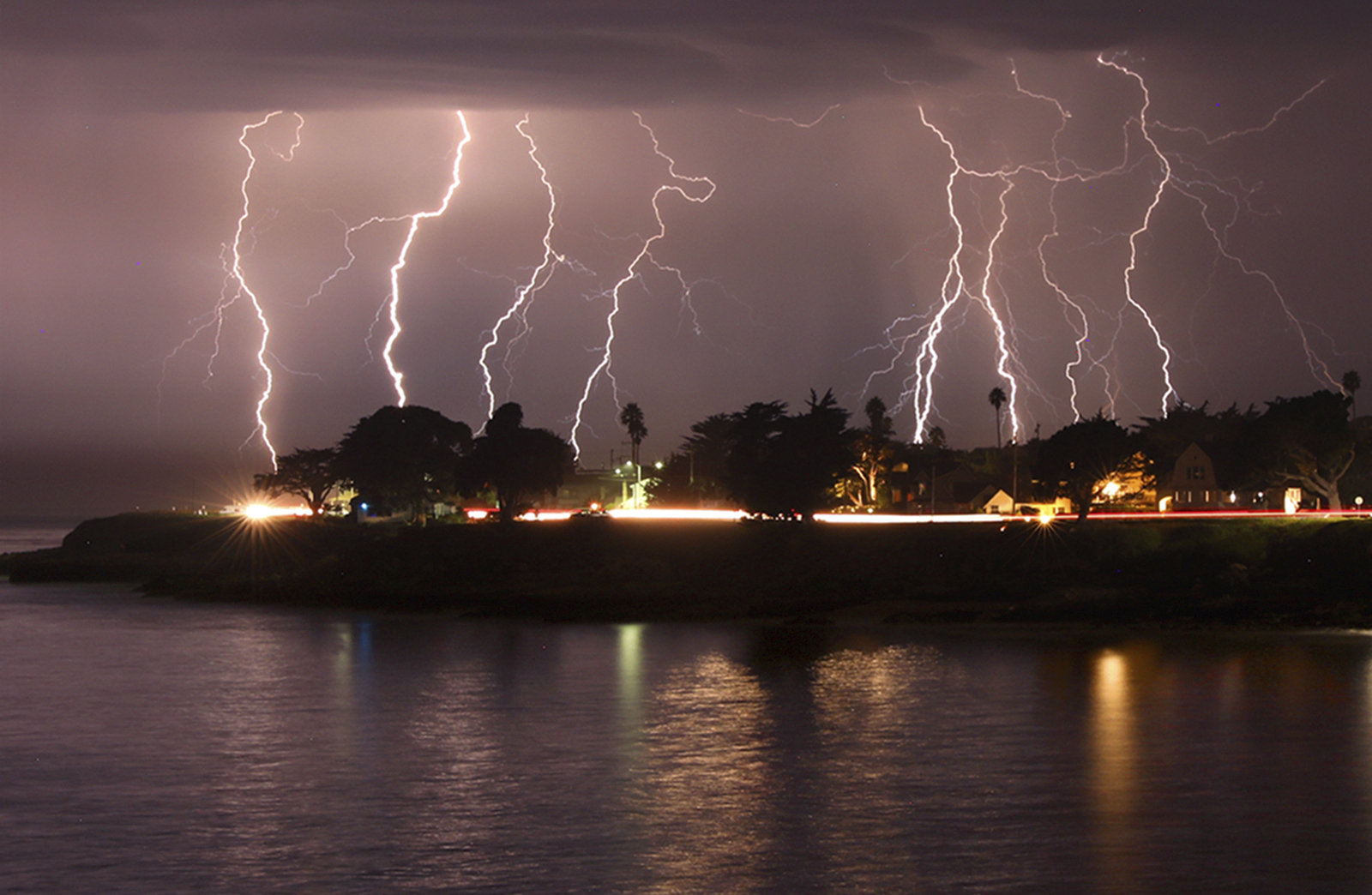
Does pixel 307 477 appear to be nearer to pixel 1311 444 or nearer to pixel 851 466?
pixel 851 466

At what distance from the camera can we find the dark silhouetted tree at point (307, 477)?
498 ft

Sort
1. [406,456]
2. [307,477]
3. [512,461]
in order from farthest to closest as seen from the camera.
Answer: [307,477] → [406,456] → [512,461]

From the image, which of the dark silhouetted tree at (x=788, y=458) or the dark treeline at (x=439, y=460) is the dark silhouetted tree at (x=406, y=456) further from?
the dark silhouetted tree at (x=788, y=458)

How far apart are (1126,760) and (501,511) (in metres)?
84.7

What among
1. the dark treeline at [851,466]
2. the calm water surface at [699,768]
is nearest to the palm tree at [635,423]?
the dark treeline at [851,466]

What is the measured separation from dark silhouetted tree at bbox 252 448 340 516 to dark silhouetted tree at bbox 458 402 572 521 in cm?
3627

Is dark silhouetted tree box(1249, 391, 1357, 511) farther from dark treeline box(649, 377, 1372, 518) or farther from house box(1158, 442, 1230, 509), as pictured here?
house box(1158, 442, 1230, 509)

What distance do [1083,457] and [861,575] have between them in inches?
1221

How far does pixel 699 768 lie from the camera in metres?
36.9

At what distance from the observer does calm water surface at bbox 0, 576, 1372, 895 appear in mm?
27109

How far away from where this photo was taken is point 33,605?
9706cm

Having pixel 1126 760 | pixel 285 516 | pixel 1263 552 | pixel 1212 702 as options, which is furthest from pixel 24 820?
pixel 285 516

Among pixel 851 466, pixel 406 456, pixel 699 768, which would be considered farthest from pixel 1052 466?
pixel 699 768

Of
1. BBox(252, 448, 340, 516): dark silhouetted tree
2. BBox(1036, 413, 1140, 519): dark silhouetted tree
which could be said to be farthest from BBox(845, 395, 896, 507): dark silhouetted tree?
BBox(252, 448, 340, 516): dark silhouetted tree
